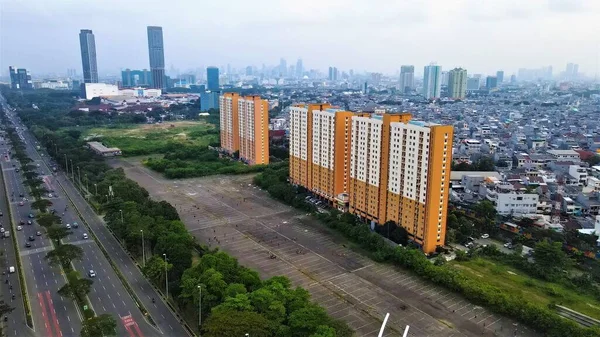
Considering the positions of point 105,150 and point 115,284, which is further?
point 105,150

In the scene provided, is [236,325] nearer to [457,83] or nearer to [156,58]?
[457,83]

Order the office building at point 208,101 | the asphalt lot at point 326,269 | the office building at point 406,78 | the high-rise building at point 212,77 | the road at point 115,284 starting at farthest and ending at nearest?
the office building at point 406,78 < the high-rise building at point 212,77 < the office building at point 208,101 < the asphalt lot at point 326,269 < the road at point 115,284

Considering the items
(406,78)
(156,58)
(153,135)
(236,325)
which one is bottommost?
(153,135)

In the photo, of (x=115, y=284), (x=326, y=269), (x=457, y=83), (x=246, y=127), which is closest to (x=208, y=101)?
(x=246, y=127)

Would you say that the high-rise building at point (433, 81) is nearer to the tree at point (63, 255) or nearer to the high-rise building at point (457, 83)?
the high-rise building at point (457, 83)

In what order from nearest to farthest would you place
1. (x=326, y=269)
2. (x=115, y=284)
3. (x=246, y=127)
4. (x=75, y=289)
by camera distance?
(x=75, y=289) < (x=115, y=284) < (x=326, y=269) < (x=246, y=127)

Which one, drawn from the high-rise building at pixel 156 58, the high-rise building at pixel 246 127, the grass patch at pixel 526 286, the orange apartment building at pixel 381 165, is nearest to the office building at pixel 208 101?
the high-rise building at pixel 246 127

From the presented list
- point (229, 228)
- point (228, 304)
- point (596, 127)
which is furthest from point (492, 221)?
point (596, 127)
